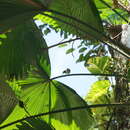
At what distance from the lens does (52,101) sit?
1881mm

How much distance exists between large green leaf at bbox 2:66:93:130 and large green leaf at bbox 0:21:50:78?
18 centimetres

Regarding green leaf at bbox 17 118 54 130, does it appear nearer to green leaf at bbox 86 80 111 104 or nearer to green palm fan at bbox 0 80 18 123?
green palm fan at bbox 0 80 18 123

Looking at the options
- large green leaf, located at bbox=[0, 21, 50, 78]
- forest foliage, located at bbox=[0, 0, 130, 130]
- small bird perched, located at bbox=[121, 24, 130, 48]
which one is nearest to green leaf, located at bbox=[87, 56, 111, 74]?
→ forest foliage, located at bbox=[0, 0, 130, 130]

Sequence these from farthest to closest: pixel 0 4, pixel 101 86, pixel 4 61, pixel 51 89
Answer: pixel 101 86 < pixel 51 89 < pixel 4 61 < pixel 0 4

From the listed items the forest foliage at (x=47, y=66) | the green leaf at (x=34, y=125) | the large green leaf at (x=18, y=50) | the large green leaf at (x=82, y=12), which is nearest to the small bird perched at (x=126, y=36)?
the forest foliage at (x=47, y=66)

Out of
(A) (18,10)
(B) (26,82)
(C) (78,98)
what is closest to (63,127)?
(C) (78,98)

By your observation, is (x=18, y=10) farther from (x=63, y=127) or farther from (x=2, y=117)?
(x=63, y=127)

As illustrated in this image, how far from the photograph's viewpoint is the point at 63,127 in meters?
1.95

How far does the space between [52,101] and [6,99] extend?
36 cm

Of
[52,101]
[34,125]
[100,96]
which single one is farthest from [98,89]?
[34,125]

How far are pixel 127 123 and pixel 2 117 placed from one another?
0.90 meters

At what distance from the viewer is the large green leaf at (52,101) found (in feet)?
6.01

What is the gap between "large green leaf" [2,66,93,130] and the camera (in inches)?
72.1

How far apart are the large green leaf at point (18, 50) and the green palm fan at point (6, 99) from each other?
0.30 ft
